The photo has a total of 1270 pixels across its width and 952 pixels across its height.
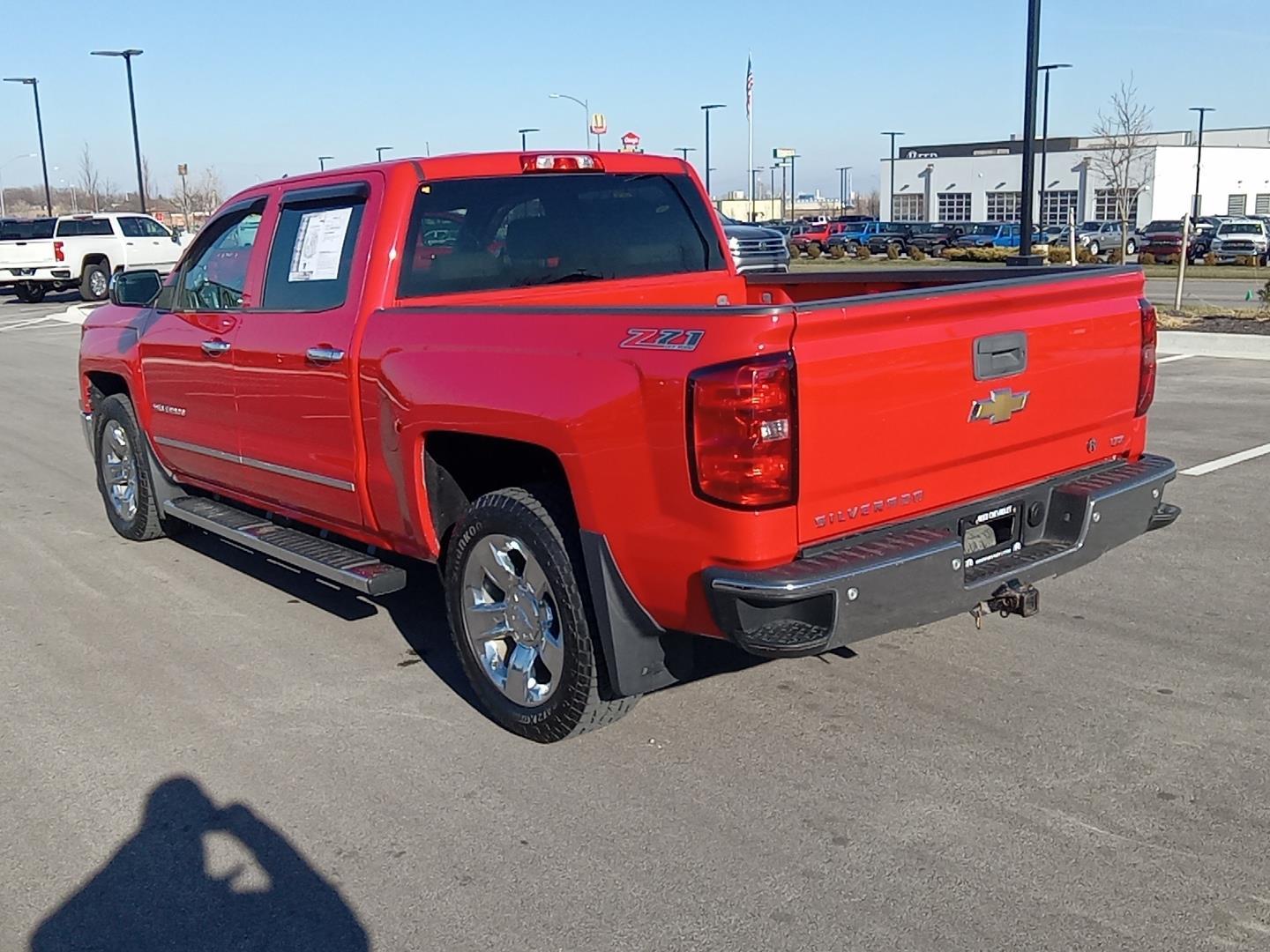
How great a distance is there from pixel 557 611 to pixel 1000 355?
5.43 feet

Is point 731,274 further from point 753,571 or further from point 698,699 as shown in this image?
point 753,571

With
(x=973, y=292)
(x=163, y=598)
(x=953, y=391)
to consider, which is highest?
(x=973, y=292)

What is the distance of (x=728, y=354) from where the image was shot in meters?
3.53

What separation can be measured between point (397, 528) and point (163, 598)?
2036mm

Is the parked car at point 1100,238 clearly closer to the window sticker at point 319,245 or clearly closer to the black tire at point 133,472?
the black tire at point 133,472

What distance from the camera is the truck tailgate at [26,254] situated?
30281 millimetres

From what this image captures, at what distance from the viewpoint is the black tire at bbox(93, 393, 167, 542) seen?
7.14 meters

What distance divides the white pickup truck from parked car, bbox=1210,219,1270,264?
102 feet

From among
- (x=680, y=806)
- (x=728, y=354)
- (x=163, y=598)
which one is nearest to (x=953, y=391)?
(x=728, y=354)

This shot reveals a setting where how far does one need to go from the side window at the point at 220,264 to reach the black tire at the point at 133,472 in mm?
990

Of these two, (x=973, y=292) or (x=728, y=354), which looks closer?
(x=728, y=354)

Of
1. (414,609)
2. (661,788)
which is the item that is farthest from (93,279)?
(661,788)

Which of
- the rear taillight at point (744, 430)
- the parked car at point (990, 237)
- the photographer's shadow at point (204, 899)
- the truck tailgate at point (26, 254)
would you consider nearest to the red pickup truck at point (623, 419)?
the rear taillight at point (744, 430)

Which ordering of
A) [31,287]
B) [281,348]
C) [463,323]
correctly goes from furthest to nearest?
1. [31,287]
2. [281,348]
3. [463,323]
